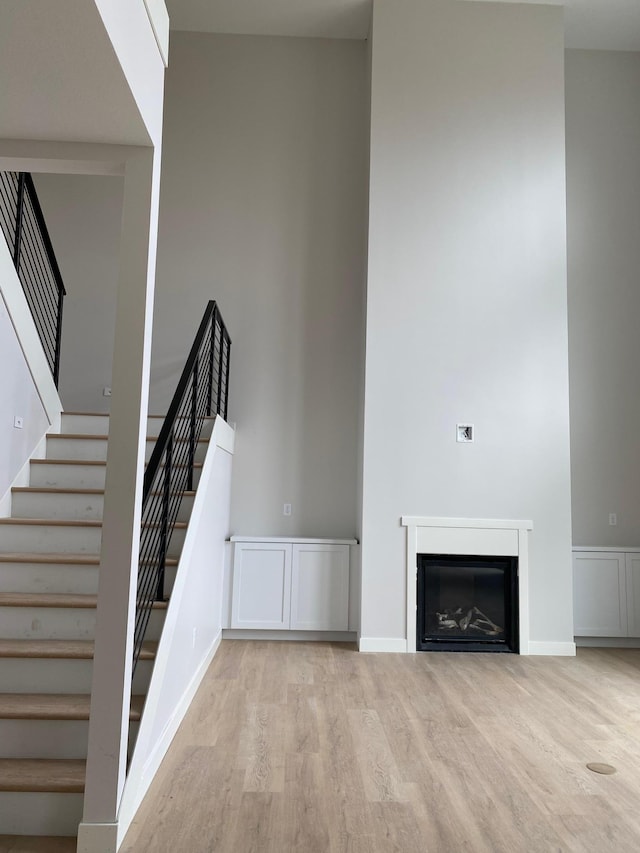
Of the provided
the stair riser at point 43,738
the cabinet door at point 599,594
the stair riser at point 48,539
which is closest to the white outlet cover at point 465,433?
the cabinet door at point 599,594

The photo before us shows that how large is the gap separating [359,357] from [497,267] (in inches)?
58.8

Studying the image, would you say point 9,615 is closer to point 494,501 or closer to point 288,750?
point 288,750

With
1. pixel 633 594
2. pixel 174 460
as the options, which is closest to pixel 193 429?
pixel 174 460

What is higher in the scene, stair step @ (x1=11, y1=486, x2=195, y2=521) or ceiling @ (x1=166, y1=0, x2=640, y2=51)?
ceiling @ (x1=166, y1=0, x2=640, y2=51)

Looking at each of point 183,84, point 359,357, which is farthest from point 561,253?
point 183,84

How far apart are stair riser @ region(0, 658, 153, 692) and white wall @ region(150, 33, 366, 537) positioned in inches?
127

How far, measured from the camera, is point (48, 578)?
3.40 meters

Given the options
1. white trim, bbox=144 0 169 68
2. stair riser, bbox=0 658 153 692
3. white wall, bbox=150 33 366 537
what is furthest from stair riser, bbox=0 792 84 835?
white wall, bbox=150 33 366 537

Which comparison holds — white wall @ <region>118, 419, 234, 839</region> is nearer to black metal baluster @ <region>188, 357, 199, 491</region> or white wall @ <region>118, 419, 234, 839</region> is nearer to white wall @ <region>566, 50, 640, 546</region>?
black metal baluster @ <region>188, 357, 199, 491</region>

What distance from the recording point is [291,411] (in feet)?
20.6

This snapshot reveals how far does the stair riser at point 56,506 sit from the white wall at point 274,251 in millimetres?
2194

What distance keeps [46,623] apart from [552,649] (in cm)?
414

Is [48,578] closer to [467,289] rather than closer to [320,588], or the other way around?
[320,588]

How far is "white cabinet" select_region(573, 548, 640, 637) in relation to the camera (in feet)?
19.3
